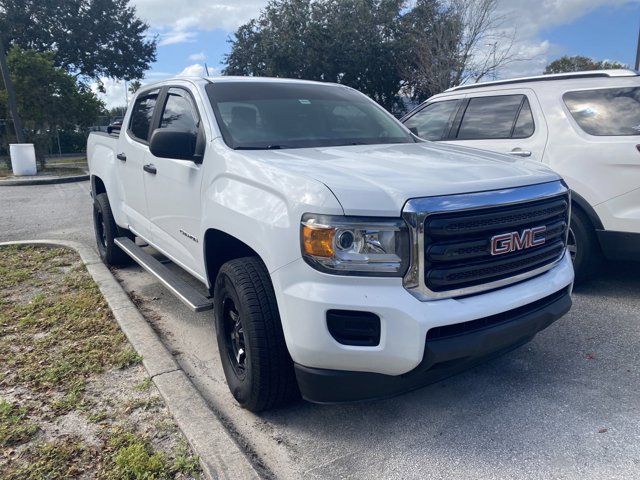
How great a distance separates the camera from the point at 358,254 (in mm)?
2369

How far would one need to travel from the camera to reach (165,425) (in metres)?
2.82

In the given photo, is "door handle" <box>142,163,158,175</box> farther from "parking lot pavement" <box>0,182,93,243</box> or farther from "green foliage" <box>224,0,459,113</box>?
"green foliage" <box>224,0,459,113</box>

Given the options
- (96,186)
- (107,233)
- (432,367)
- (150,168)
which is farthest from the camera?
(96,186)

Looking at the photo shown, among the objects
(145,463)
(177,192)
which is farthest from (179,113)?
(145,463)

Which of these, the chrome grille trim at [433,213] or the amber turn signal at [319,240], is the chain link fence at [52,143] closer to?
the amber turn signal at [319,240]

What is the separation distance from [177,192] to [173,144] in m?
0.52

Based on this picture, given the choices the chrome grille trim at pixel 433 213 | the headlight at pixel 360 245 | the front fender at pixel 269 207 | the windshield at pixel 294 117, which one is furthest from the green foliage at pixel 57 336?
the chrome grille trim at pixel 433 213

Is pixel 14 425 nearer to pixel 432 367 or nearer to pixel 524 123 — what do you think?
pixel 432 367

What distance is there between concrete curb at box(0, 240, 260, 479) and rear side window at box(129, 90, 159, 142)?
1.48m

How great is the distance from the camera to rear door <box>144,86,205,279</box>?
138 inches

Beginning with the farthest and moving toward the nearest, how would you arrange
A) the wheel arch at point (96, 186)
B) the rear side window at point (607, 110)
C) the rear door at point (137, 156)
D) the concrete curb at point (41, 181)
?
1. the concrete curb at point (41, 181)
2. the wheel arch at point (96, 186)
3. the rear door at point (137, 156)
4. the rear side window at point (607, 110)

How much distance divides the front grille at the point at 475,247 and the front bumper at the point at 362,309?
0.11 m

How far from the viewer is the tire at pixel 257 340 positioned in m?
2.64

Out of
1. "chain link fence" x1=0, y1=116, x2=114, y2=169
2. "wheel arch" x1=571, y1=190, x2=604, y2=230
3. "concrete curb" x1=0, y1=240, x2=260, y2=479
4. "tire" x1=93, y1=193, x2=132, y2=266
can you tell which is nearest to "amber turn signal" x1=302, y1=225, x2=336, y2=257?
"concrete curb" x1=0, y1=240, x2=260, y2=479
